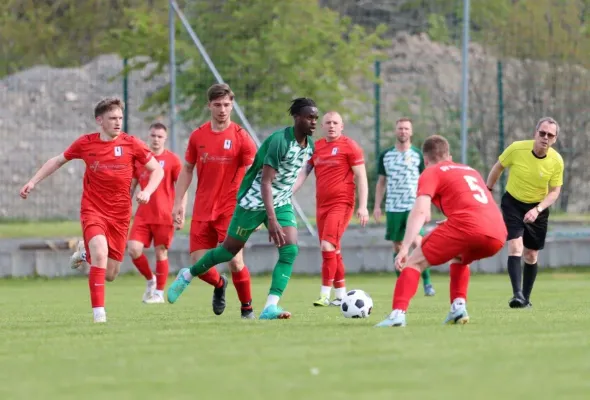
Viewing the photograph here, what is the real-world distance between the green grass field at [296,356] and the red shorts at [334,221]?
1992 millimetres

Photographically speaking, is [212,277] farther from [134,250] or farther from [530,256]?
[134,250]

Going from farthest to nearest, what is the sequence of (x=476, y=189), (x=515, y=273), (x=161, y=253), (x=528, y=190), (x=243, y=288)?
(x=161, y=253) < (x=528, y=190) < (x=515, y=273) < (x=243, y=288) < (x=476, y=189)

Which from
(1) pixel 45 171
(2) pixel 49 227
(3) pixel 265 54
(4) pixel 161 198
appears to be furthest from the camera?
(2) pixel 49 227

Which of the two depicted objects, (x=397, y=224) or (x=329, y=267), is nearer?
(x=329, y=267)

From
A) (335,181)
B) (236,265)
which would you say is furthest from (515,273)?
(236,265)

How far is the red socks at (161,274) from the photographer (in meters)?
16.7

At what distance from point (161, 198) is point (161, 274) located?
1016 mm

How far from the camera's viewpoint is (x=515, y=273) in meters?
14.5

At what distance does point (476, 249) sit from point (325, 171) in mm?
5652

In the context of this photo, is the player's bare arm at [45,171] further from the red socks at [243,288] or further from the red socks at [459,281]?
the red socks at [459,281]

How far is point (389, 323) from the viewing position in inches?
416

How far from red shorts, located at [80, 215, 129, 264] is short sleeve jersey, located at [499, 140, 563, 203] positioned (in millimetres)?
4539

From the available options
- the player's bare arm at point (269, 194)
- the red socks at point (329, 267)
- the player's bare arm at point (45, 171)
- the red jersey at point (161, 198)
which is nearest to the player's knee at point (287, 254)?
the player's bare arm at point (269, 194)

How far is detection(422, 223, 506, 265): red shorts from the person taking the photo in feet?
34.5
